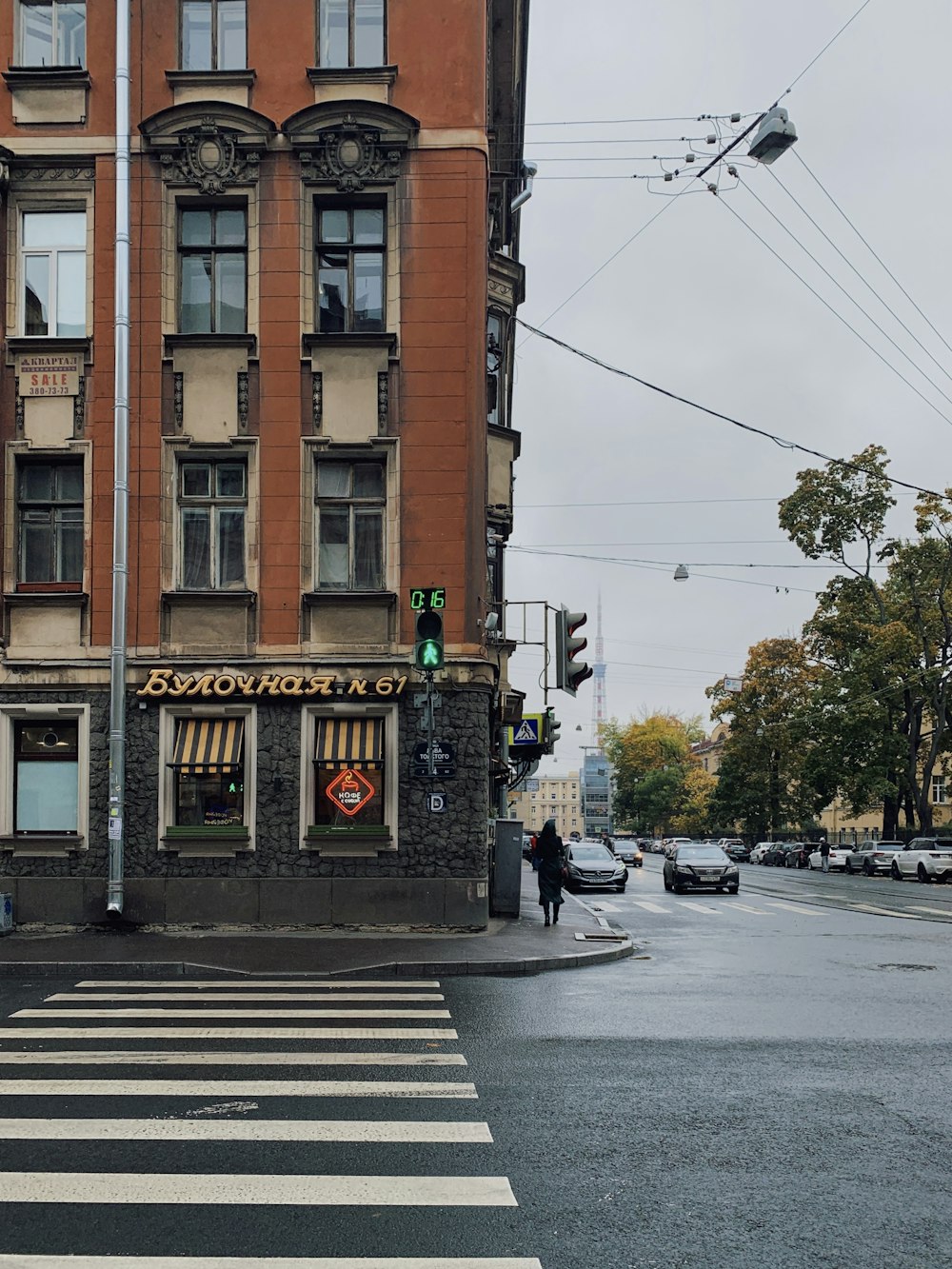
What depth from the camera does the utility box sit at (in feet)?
69.4

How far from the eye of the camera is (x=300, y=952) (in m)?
15.4

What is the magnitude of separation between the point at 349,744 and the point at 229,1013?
7267mm

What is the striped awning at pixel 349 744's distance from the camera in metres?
18.1

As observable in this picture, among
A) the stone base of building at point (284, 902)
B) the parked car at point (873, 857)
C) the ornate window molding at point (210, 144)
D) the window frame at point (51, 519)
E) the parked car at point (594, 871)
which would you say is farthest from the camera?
the parked car at point (873, 857)

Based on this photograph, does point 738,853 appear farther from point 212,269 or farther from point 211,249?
point 211,249

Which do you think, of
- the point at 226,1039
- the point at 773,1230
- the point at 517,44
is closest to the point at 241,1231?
the point at 773,1230

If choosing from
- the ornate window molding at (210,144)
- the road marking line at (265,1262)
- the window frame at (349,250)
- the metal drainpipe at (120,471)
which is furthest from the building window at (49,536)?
the road marking line at (265,1262)

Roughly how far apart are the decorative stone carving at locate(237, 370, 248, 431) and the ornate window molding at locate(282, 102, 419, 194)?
326 centimetres

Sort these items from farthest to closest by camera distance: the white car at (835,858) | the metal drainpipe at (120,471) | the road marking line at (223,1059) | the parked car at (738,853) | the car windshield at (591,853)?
the parked car at (738,853) < the white car at (835,858) < the car windshield at (591,853) < the metal drainpipe at (120,471) < the road marking line at (223,1059)

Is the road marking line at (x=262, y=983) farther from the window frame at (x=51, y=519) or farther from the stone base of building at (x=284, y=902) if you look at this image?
the window frame at (x=51, y=519)

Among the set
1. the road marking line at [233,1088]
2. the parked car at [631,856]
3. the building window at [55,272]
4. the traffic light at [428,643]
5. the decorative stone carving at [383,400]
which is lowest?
the parked car at [631,856]

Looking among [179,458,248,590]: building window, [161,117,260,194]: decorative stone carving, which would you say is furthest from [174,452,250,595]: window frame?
[161,117,260,194]: decorative stone carving

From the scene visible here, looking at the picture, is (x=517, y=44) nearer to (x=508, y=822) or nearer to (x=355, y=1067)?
(x=508, y=822)

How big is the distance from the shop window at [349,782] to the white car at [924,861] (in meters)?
32.1
